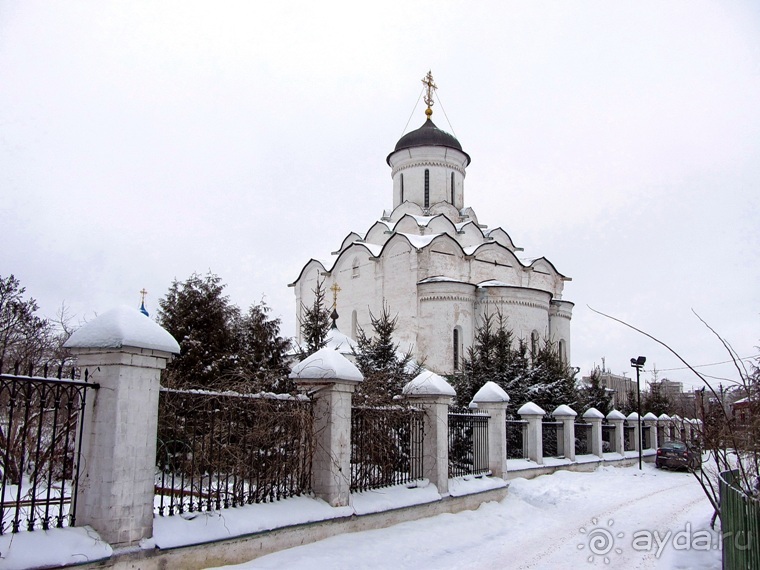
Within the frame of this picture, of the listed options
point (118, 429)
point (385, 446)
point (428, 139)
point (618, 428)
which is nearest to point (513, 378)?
point (618, 428)

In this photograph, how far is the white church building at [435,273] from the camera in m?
25.9

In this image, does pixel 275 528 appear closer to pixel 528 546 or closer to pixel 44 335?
pixel 528 546

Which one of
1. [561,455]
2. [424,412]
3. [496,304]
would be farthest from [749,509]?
[496,304]

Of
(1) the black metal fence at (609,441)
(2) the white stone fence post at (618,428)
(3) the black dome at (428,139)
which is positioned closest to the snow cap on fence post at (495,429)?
(2) the white stone fence post at (618,428)

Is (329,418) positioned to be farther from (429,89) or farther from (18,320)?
(429,89)

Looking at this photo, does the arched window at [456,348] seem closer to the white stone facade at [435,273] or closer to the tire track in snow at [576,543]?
the white stone facade at [435,273]

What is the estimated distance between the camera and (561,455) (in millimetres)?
17391

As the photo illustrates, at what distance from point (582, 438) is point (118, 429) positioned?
55.3 ft

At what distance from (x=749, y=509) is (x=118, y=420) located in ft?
15.7

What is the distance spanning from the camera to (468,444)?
12.2m

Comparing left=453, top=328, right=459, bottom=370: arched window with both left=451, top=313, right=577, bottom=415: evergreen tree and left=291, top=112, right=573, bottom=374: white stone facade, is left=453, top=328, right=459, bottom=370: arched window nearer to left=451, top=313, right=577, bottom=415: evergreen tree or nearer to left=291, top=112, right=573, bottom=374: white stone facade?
left=291, top=112, right=573, bottom=374: white stone facade

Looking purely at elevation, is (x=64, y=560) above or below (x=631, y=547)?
above

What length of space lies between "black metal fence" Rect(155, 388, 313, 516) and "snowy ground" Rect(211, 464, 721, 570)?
2.52 ft

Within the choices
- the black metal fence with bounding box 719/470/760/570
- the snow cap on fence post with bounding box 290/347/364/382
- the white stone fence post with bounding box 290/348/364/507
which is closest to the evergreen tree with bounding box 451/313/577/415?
the white stone fence post with bounding box 290/348/364/507
